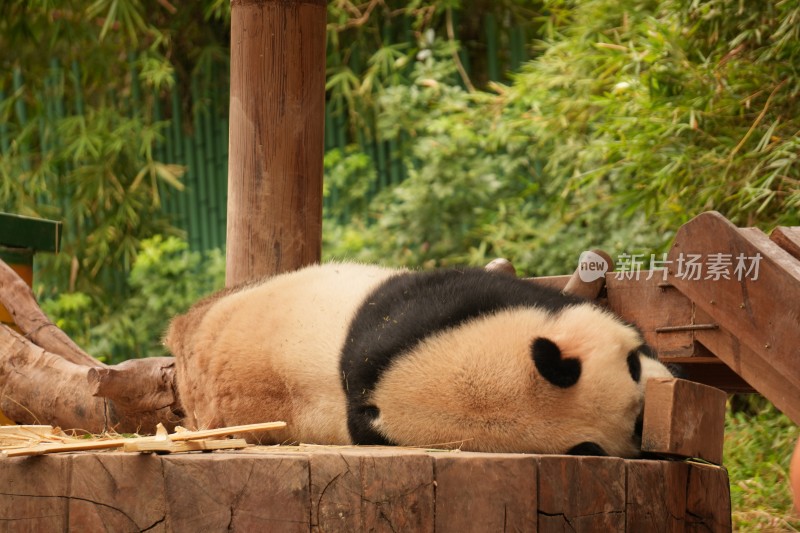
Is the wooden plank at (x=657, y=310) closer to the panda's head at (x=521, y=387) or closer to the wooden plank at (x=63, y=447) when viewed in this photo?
the panda's head at (x=521, y=387)

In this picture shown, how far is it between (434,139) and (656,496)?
439 centimetres

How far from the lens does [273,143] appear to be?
286 centimetres

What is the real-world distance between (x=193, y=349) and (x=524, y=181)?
3915 mm

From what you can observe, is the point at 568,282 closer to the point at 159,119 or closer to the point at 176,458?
the point at 176,458

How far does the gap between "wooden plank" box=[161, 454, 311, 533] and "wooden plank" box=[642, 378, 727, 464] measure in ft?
2.08

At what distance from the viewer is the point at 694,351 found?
238 centimetres

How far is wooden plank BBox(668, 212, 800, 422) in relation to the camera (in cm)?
221

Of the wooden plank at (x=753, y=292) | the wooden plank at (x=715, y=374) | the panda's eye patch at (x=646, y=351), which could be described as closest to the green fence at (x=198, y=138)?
the wooden plank at (x=715, y=374)

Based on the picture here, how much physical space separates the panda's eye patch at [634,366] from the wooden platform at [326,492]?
0.61 ft

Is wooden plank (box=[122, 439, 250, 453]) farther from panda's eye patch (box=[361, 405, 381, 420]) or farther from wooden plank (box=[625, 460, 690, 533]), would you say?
wooden plank (box=[625, 460, 690, 533])

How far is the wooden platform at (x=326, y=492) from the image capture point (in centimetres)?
157

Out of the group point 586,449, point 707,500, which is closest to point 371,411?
point 586,449

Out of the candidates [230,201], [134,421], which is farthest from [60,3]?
[134,421]

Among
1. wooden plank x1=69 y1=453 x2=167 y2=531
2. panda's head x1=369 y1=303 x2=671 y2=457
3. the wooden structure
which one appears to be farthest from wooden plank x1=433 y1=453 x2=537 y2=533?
the wooden structure
